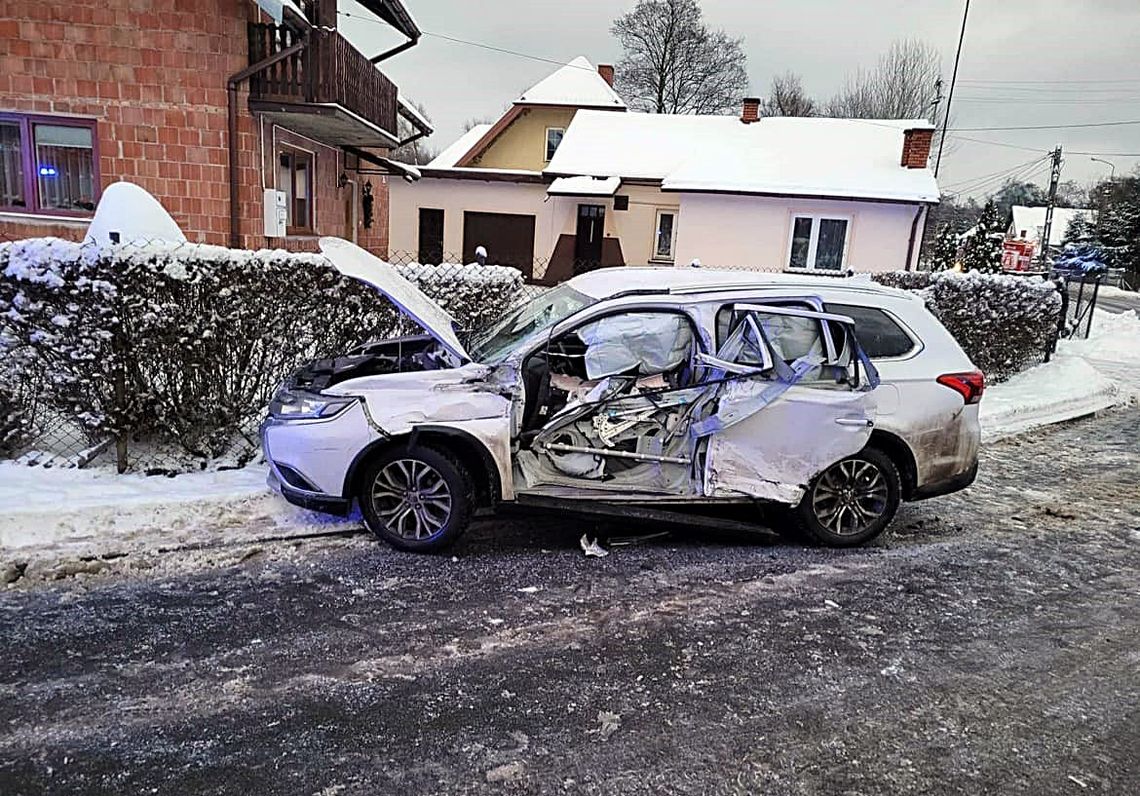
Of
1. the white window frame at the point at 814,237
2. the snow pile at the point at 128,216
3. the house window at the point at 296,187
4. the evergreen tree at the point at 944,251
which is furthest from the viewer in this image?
the evergreen tree at the point at 944,251

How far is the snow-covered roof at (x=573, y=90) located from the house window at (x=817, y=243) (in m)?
10.4

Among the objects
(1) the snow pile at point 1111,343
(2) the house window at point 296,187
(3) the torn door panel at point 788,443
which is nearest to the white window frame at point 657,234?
(1) the snow pile at point 1111,343

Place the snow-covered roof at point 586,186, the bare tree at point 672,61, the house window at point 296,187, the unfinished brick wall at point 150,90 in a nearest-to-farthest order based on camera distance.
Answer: the unfinished brick wall at point 150,90
the house window at point 296,187
the snow-covered roof at point 586,186
the bare tree at point 672,61

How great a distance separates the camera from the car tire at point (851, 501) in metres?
5.05

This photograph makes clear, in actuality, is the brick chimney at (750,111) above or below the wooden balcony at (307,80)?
above

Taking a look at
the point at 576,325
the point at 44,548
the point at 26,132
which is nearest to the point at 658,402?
the point at 576,325

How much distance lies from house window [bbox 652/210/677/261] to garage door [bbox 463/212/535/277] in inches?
153

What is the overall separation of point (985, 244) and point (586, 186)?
1702 centimetres

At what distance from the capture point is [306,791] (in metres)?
2.66

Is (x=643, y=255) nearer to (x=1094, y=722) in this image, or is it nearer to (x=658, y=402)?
(x=658, y=402)

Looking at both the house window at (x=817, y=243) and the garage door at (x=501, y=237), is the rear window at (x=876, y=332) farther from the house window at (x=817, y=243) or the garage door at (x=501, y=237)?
the garage door at (x=501, y=237)

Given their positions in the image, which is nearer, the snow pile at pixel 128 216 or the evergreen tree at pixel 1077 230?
the snow pile at pixel 128 216

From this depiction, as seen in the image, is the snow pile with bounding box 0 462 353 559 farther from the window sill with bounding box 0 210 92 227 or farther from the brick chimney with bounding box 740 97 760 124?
the brick chimney with bounding box 740 97 760 124

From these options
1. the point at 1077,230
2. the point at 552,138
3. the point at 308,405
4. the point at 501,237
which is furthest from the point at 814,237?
the point at 1077,230
